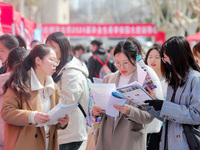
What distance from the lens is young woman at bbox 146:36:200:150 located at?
9.77 feet

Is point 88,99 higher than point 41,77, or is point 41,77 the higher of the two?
point 41,77

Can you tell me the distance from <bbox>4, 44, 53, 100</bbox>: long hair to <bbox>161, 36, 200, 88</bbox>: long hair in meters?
1.18

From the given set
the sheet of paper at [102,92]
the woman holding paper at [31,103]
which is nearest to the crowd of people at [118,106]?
the woman holding paper at [31,103]

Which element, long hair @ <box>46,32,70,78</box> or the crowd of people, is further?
long hair @ <box>46,32,70,78</box>

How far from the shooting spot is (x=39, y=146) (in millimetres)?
3189

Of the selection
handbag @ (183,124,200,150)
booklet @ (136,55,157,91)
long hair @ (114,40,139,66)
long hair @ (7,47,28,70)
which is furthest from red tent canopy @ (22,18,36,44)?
handbag @ (183,124,200,150)

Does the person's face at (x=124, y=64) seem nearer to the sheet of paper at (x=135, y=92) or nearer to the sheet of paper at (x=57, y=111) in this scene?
the sheet of paper at (x=135, y=92)

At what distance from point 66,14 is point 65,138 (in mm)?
55729

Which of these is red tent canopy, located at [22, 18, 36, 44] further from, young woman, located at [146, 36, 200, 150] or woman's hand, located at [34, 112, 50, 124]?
young woman, located at [146, 36, 200, 150]

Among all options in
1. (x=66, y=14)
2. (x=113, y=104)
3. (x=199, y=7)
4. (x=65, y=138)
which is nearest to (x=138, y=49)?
(x=113, y=104)

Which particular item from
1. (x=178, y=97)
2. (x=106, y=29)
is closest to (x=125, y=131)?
(x=178, y=97)

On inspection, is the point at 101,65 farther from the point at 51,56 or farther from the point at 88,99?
the point at 51,56

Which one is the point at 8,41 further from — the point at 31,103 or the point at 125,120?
the point at 125,120

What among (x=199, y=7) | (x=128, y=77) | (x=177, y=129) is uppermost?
(x=199, y=7)
